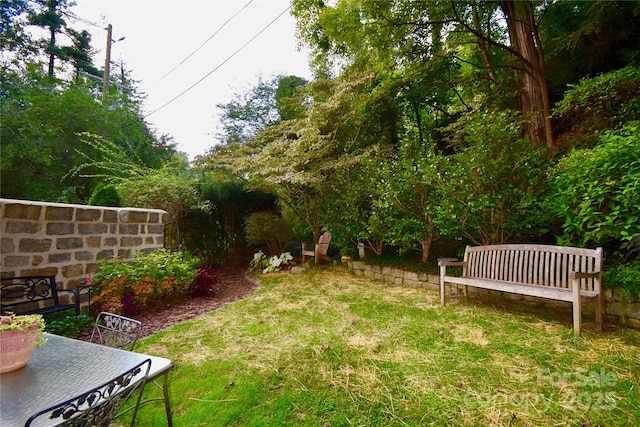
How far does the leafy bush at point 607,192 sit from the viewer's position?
253cm

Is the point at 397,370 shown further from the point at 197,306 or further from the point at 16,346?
the point at 197,306

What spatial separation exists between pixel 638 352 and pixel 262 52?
26.9ft

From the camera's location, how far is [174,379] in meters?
2.08

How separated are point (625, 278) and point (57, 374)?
4.29m

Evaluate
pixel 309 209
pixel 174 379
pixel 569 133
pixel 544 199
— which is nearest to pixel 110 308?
pixel 174 379

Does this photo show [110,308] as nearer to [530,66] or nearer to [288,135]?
[288,135]

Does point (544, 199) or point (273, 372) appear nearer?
point (273, 372)

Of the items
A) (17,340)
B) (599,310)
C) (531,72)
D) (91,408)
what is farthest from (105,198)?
(531,72)

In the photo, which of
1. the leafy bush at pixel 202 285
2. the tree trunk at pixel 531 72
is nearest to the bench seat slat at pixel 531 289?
the tree trunk at pixel 531 72

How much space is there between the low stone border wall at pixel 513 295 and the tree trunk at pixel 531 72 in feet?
9.39

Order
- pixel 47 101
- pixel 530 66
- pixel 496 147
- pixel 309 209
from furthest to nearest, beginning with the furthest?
pixel 47 101, pixel 309 209, pixel 530 66, pixel 496 147

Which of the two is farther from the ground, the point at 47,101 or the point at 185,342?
the point at 47,101

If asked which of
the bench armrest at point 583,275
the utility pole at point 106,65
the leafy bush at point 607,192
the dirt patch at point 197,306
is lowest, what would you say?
the dirt patch at point 197,306

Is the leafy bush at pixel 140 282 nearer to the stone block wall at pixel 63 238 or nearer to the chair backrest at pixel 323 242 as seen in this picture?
the stone block wall at pixel 63 238
